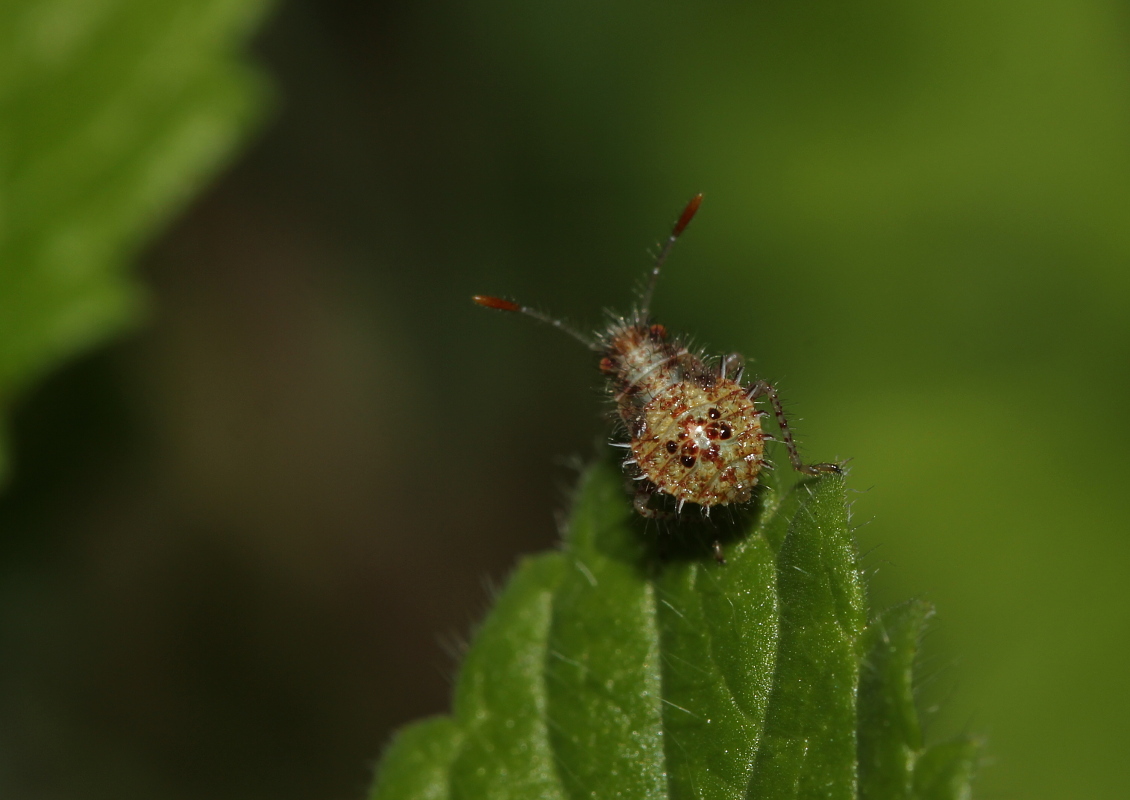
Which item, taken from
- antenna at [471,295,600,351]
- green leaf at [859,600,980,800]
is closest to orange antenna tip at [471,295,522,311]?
antenna at [471,295,600,351]

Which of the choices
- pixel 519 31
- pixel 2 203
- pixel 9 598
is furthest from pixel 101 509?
pixel 519 31

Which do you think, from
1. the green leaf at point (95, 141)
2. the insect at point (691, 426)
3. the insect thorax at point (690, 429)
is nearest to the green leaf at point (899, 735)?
the insect at point (691, 426)

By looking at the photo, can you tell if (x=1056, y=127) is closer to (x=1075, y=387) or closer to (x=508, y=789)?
(x=1075, y=387)

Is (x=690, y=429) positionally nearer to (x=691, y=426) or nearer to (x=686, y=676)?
(x=691, y=426)

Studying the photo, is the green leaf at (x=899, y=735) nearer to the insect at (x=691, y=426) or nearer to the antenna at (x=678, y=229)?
the insect at (x=691, y=426)

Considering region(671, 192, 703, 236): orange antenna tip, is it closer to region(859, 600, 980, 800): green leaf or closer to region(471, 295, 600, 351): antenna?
region(471, 295, 600, 351): antenna

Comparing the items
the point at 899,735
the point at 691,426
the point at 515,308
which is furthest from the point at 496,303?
the point at 899,735
